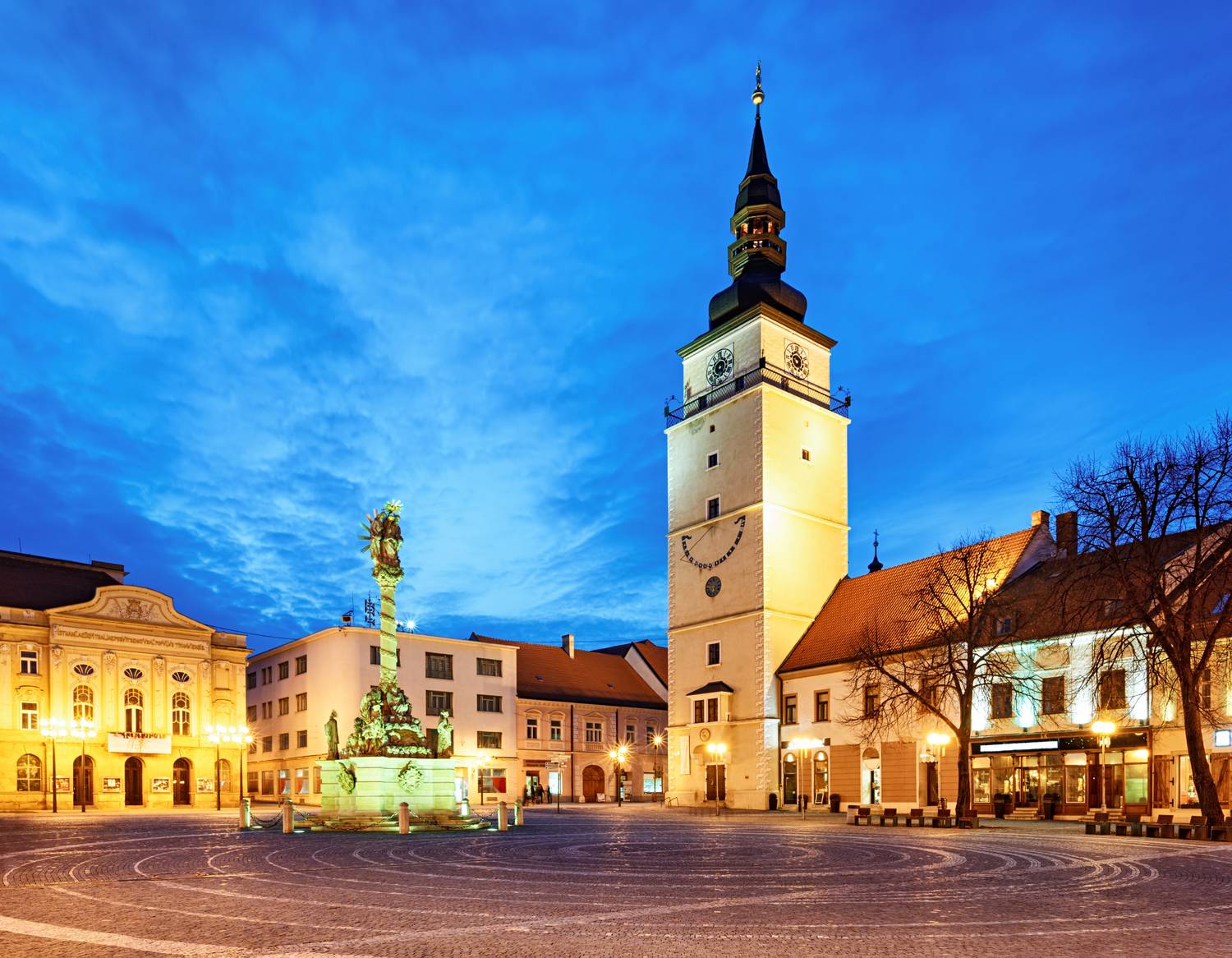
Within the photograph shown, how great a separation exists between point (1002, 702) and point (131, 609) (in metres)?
49.9

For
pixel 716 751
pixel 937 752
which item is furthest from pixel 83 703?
pixel 937 752

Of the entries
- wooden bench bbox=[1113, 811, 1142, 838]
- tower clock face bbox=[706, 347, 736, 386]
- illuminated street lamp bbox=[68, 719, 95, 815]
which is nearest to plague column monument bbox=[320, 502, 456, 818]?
wooden bench bbox=[1113, 811, 1142, 838]

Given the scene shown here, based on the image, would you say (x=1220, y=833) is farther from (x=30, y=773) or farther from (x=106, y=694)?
(x=106, y=694)

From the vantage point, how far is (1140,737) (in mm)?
36781

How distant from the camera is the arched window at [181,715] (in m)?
63.5

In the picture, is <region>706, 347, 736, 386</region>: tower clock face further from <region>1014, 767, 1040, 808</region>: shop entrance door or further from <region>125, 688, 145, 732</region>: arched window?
<region>125, 688, 145, 732</region>: arched window

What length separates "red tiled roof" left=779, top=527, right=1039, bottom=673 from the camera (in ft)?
156

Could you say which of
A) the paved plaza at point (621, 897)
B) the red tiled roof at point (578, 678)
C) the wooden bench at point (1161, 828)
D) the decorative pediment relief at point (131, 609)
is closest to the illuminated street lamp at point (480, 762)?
the red tiled roof at point (578, 678)

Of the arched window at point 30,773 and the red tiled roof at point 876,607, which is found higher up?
the red tiled roof at point 876,607

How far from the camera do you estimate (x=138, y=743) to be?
6050 centimetres

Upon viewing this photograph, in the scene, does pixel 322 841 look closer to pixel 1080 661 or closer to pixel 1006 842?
pixel 1006 842

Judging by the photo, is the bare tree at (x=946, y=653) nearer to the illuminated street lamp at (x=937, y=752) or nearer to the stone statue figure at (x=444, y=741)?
the illuminated street lamp at (x=937, y=752)

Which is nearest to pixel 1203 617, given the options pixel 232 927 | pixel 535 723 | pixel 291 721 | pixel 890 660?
pixel 890 660

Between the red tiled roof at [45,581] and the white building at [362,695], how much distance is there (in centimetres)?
1300
